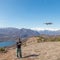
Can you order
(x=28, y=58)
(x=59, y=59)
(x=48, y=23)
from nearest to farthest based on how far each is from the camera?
(x=59, y=59), (x=28, y=58), (x=48, y=23)

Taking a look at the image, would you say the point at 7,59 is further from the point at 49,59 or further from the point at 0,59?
the point at 49,59

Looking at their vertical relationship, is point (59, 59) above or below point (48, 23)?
below

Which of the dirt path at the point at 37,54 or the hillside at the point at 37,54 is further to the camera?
the hillside at the point at 37,54

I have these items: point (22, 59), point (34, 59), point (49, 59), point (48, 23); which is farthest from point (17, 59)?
point (48, 23)

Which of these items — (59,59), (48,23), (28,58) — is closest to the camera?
(59,59)

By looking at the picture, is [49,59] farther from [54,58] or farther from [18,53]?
[18,53]

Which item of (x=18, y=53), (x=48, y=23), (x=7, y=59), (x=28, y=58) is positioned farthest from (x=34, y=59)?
(x=48, y=23)

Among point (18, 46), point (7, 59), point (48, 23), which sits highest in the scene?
point (48, 23)

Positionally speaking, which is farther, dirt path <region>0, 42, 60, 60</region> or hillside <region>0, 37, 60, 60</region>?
hillside <region>0, 37, 60, 60</region>

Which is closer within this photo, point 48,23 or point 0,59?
point 0,59
